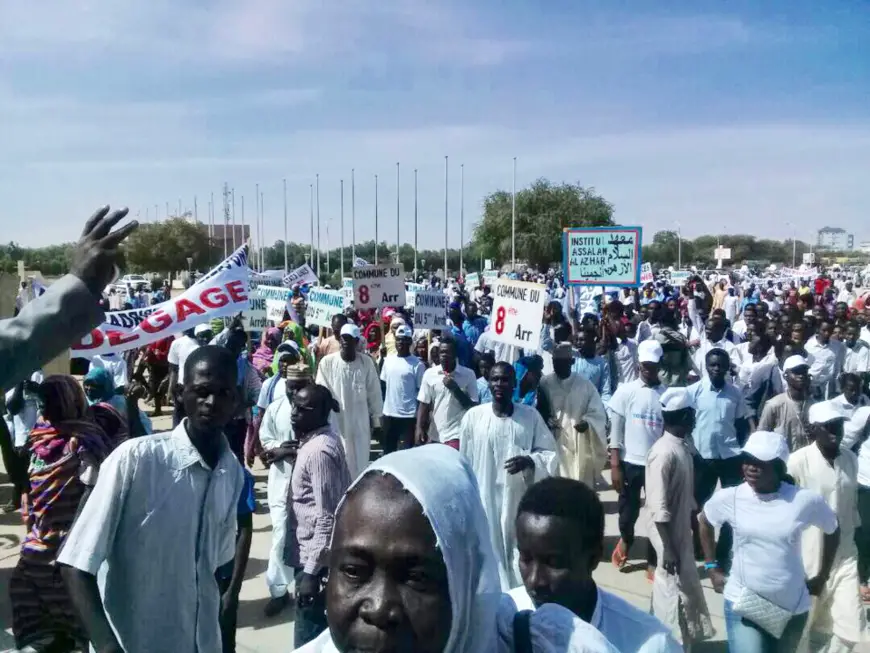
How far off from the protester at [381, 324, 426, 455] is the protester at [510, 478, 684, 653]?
5834mm

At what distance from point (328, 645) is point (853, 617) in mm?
4005

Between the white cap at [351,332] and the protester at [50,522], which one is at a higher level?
the white cap at [351,332]

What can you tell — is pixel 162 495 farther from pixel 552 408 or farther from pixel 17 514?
pixel 17 514

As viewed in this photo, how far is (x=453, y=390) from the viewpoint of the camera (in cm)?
733

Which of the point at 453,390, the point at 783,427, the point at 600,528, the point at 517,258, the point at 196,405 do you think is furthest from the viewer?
the point at 517,258

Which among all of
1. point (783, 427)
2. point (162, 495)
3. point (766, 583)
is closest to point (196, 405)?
point (162, 495)

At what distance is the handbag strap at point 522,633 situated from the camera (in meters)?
1.34

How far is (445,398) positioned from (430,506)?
6.17 m

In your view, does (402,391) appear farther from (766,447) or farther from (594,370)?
(766,447)

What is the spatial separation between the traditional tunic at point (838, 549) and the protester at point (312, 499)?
7.87 ft

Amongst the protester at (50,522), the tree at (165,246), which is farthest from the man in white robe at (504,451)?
the tree at (165,246)

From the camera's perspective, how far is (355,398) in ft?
26.0

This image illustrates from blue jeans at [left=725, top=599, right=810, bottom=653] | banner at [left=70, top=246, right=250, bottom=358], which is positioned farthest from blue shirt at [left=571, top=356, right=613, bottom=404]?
blue jeans at [left=725, top=599, right=810, bottom=653]

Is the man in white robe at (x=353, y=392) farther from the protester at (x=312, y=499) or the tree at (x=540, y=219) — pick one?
the tree at (x=540, y=219)
